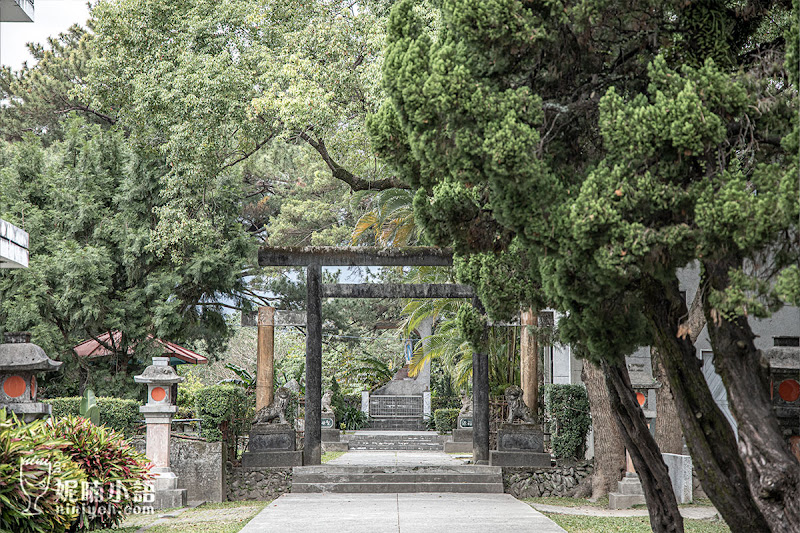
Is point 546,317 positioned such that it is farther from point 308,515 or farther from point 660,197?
point 660,197

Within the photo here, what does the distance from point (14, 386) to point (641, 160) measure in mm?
7598

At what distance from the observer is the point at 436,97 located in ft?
18.8

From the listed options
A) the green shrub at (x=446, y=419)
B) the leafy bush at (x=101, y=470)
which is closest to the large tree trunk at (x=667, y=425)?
the leafy bush at (x=101, y=470)

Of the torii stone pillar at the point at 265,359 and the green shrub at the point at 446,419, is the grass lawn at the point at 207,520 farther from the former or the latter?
the green shrub at the point at 446,419

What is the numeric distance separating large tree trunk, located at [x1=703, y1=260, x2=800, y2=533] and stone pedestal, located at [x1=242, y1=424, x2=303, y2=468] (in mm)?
8666

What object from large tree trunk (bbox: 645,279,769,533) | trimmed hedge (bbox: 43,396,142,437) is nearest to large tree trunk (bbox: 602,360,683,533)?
large tree trunk (bbox: 645,279,769,533)

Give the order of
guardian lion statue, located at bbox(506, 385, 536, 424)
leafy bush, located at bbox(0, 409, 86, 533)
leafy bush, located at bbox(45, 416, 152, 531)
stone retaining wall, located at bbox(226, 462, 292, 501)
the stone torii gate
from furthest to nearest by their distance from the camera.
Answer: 1. the stone torii gate
2. guardian lion statue, located at bbox(506, 385, 536, 424)
3. stone retaining wall, located at bbox(226, 462, 292, 501)
4. leafy bush, located at bbox(45, 416, 152, 531)
5. leafy bush, located at bbox(0, 409, 86, 533)

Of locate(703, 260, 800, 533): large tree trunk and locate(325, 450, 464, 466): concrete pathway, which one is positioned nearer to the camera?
locate(703, 260, 800, 533): large tree trunk

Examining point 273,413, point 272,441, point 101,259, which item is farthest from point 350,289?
point 101,259

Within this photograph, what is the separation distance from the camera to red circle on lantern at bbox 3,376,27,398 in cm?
920

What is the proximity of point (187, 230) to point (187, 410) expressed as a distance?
13.3 feet

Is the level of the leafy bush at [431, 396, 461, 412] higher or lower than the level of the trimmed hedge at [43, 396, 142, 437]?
lower

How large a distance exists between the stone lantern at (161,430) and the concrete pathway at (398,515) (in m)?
1.62

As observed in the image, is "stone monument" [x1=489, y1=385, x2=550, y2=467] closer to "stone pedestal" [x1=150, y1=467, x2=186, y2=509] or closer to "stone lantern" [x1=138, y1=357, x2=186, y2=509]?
"stone pedestal" [x1=150, y1=467, x2=186, y2=509]
